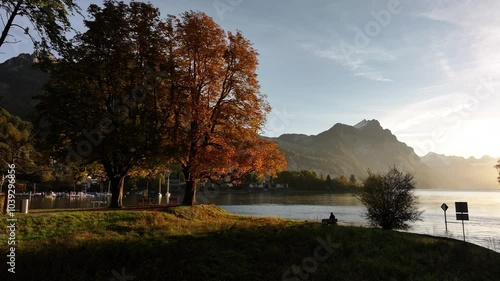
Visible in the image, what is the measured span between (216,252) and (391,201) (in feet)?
87.3

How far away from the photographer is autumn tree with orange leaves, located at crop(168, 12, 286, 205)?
33875mm

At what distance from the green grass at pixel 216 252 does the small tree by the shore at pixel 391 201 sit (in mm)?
13734

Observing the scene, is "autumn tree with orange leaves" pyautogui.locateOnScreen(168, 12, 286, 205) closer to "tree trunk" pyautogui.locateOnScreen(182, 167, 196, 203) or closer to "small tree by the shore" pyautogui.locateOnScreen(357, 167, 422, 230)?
"tree trunk" pyautogui.locateOnScreen(182, 167, 196, 203)

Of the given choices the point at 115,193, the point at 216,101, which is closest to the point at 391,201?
the point at 216,101

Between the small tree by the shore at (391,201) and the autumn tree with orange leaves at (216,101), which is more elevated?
the autumn tree with orange leaves at (216,101)

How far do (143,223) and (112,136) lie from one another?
9.44 meters

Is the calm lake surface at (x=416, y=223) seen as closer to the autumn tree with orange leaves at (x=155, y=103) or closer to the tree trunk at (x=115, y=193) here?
the autumn tree with orange leaves at (x=155, y=103)

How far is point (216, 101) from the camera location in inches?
1414

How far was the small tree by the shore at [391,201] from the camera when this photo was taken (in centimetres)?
3850

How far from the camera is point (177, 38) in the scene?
34844mm

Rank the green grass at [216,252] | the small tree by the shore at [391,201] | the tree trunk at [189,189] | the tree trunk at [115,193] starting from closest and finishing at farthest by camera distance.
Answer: the green grass at [216,252] < the tree trunk at [115,193] < the tree trunk at [189,189] < the small tree by the shore at [391,201]

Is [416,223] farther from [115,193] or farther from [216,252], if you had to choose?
[216,252]

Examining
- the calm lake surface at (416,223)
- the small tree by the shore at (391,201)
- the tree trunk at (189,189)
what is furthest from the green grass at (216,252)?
the calm lake surface at (416,223)

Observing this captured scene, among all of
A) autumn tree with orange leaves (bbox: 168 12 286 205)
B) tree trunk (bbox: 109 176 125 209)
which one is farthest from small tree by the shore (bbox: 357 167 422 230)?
tree trunk (bbox: 109 176 125 209)
